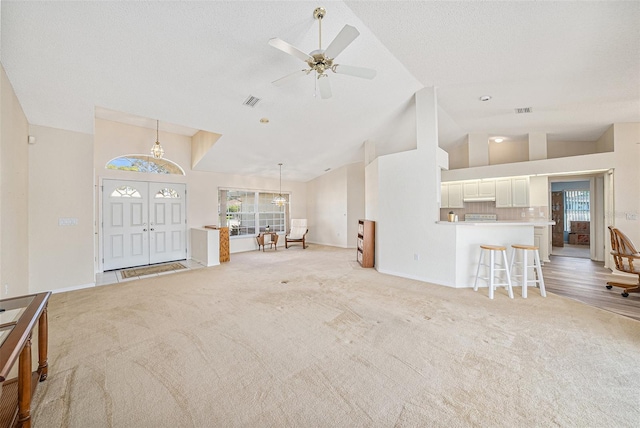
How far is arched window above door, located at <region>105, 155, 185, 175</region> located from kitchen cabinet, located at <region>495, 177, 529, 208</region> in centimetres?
839

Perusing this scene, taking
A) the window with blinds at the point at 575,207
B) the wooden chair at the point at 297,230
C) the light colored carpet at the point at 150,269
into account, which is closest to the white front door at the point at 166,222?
the light colored carpet at the point at 150,269

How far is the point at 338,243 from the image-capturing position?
29.1 ft

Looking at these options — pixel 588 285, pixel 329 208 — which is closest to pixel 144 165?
pixel 329 208

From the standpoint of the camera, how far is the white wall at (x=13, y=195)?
2.55 metres

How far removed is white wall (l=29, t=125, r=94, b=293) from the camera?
12.3 ft

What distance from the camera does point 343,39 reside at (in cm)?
219

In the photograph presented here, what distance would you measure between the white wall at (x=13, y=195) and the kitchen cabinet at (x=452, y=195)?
8219 millimetres

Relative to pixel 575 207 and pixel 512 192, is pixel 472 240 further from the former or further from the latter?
pixel 575 207

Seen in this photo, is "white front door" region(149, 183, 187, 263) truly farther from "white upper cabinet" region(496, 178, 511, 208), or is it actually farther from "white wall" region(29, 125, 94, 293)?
"white upper cabinet" region(496, 178, 511, 208)

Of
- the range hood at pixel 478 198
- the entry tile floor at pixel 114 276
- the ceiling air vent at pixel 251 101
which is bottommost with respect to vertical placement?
the entry tile floor at pixel 114 276

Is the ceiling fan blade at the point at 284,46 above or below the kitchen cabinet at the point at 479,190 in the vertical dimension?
above

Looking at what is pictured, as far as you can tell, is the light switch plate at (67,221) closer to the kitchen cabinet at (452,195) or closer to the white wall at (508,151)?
the kitchen cabinet at (452,195)

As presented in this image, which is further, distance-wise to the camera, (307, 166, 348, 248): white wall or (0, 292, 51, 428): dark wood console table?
(307, 166, 348, 248): white wall

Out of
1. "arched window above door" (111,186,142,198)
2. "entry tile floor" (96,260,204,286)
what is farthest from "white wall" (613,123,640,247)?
"arched window above door" (111,186,142,198)
